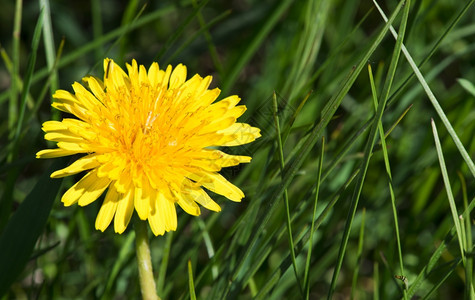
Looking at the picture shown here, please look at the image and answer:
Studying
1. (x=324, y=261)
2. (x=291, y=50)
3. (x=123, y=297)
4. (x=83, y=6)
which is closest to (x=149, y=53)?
(x=291, y=50)

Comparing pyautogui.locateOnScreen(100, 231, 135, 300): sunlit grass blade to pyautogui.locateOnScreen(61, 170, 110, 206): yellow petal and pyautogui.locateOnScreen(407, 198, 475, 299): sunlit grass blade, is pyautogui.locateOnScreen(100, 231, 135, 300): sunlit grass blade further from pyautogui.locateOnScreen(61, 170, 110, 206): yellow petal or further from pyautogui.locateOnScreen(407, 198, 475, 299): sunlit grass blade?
pyautogui.locateOnScreen(407, 198, 475, 299): sunlit grass blade

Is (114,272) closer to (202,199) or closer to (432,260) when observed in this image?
(202,199)

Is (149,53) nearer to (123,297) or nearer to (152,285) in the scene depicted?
(123,297)

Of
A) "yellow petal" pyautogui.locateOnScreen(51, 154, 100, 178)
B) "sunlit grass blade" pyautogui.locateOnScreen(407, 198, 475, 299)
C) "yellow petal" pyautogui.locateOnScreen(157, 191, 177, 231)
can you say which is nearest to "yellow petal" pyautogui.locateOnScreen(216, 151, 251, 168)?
"yellow petal" pyautogui.locateOnScreen(157, 191, 177, 231)

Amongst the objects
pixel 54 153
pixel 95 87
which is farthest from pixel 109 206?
pixel 95 87

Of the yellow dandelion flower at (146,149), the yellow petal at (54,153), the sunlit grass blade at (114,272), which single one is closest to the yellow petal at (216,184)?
the yellow dandelion flower at (146,149)
